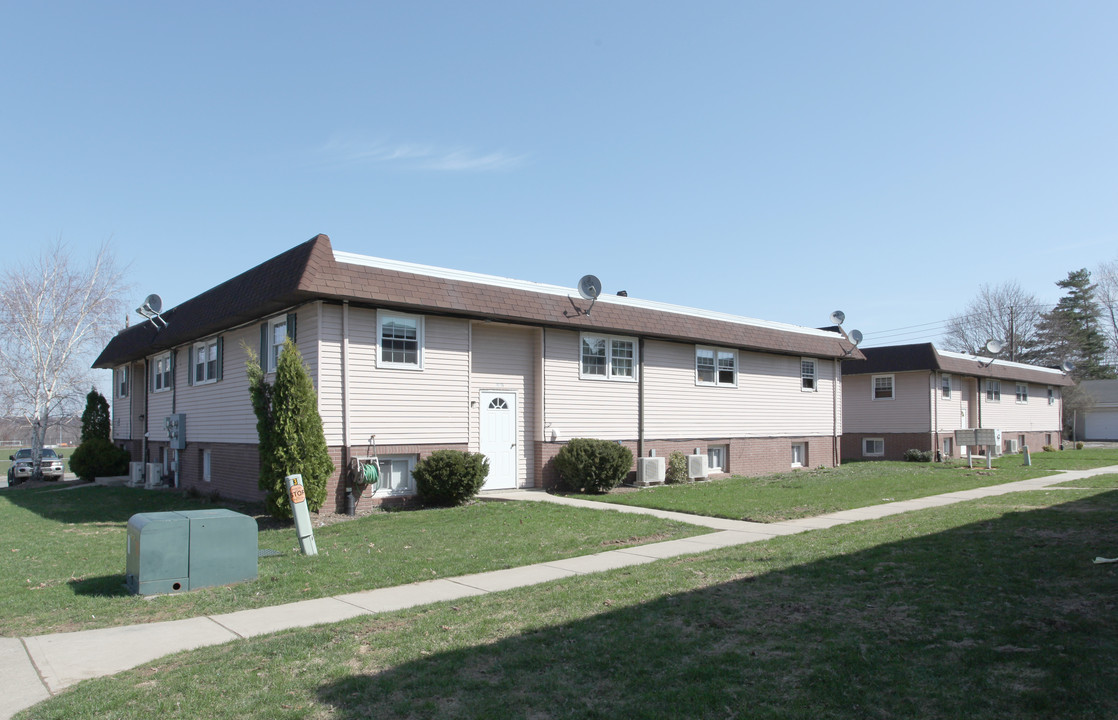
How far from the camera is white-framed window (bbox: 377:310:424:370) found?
49.9ft

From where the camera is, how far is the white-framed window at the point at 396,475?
15.4 m

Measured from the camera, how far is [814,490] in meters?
17.3

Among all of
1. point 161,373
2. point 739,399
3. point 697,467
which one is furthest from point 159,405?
point 739,399

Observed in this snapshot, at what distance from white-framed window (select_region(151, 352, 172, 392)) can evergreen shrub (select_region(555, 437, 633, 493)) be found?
12658 millimetres

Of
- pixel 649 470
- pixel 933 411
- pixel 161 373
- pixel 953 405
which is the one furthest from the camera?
pixel 953 405

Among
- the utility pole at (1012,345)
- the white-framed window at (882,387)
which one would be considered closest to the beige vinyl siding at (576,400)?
the white-framed window at (882,387)

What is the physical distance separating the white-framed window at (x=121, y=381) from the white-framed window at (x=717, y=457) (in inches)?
803

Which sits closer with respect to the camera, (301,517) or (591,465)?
(301,517)

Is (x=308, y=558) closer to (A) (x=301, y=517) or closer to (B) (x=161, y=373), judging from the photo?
(A) (x=301, y=517)

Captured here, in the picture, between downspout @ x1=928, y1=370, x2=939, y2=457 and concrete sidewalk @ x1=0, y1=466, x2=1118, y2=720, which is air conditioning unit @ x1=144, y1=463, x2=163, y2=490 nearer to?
concrete sidewalk @ x1=0, y1=466, x2=1118, y2=720

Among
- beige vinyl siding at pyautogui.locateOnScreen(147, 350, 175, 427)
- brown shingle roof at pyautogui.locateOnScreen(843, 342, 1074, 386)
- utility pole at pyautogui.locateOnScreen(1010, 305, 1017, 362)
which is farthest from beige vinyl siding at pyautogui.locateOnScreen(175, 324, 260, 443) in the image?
utility pole at pyautogui.locateOnScreen(1010, 305, 1017, 362)

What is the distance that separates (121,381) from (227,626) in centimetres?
2528

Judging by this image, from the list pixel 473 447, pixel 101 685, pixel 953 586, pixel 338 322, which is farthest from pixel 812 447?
pixel 101 685

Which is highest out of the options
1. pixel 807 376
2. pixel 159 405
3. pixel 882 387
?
pixel 807 376
